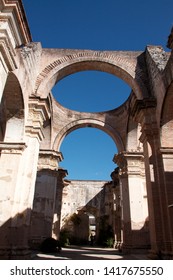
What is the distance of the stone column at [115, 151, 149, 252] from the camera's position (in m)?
10.4

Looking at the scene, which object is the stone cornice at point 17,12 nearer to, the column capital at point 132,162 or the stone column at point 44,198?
the stone column at point 44,198

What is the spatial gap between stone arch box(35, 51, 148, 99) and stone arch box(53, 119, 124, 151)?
15.7 ft

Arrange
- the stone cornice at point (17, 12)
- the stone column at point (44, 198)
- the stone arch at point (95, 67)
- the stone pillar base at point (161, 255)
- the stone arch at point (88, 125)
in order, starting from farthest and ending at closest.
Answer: the stone arch at point (88, 125) → the stone column at point (44, 198) → the stone arch at point (95, 67) → the stone pillar base at point (161, 255) → the stone cornice at point (17, 12)

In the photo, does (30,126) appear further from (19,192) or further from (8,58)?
(8,58)

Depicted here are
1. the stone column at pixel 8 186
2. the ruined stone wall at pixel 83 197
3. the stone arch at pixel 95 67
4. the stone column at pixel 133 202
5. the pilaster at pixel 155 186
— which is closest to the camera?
the stone column at pixel 8 186

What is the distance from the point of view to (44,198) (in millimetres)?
11328

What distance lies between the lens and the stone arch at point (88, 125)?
→ 13158mm

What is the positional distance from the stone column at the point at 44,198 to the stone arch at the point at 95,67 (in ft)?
15.2

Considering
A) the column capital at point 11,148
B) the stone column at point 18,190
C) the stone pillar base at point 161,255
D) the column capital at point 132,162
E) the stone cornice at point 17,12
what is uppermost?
the stone cornice at point 17,12

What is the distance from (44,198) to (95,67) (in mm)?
6799

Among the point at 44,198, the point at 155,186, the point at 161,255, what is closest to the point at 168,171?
the point at 155,186

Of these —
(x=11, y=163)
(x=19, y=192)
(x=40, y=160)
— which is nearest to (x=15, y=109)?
(x=11, y=163)

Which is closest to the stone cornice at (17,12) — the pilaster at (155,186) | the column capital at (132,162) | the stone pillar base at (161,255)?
the pilaster at (155,186)
